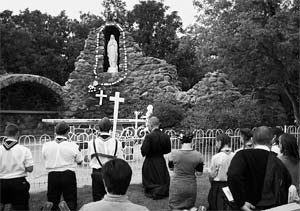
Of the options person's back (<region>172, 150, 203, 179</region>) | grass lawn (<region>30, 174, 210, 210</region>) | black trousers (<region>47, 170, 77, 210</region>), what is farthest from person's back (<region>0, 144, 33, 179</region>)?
person's back (<region>172, 150, 203, 179</region>)

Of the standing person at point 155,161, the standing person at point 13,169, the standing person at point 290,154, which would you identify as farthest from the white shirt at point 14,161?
the standing person at point 290,154

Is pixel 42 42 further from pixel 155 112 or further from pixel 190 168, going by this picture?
pixel 190 168

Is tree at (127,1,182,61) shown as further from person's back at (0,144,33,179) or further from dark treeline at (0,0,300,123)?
person's back at (0,144,33,179)

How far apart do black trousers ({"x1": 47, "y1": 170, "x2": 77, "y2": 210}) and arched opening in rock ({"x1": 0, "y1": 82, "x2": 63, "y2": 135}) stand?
12995mm

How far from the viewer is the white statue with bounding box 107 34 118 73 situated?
18359 millimetres

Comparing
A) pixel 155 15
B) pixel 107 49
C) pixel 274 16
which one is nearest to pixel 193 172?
pixel 274 16

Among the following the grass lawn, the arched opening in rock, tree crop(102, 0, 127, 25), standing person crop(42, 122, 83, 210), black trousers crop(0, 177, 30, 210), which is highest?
tree crop(102, 0, 127, 25)

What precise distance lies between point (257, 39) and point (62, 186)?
725 centimetres

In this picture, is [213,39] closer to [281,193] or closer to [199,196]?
[199,196]

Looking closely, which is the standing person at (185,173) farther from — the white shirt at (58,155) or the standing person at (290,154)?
the white shirt at (58,155)

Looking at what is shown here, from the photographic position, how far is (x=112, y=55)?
18359mm

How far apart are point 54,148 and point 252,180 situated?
2.78m

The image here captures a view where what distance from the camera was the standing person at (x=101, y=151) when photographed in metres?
5.37

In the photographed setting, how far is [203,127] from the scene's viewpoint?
1231 cm
